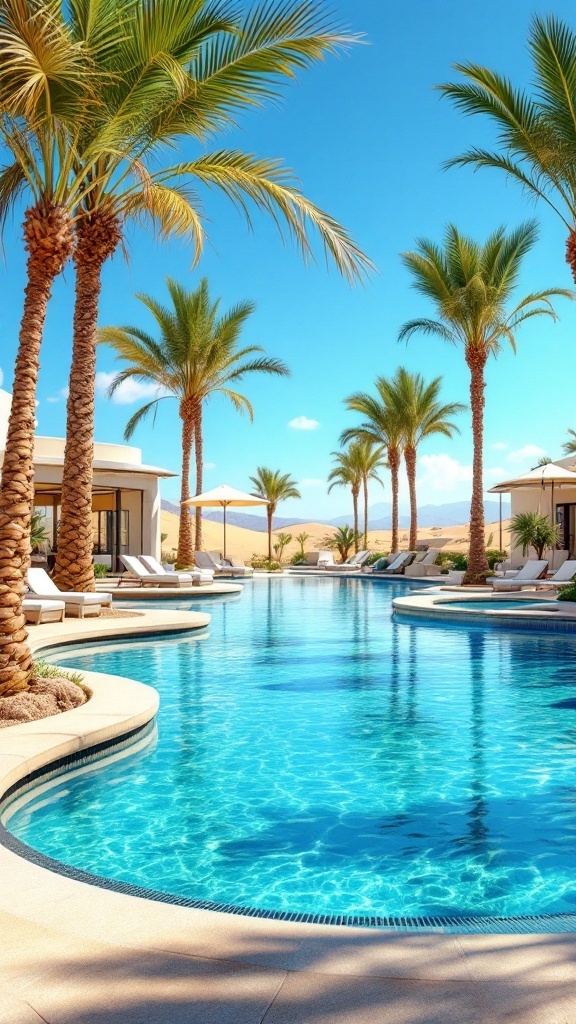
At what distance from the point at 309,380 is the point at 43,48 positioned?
56140 millimetres

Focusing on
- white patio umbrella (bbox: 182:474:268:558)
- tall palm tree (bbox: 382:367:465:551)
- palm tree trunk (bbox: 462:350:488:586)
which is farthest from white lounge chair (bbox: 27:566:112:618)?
tall palm tree (bbox: 382:367:465:551)

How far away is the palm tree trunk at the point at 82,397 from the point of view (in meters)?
13.7

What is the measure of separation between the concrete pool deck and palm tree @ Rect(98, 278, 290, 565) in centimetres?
2299

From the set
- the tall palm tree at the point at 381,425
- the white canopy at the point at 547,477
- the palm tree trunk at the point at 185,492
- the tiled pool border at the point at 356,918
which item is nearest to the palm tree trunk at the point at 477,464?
the white canopy at the point at 547,477

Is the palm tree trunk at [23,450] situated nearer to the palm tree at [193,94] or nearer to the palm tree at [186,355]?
the palm tree at [193,94]

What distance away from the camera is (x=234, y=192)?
35.1 feet

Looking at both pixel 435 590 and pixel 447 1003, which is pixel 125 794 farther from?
pixel 435 590

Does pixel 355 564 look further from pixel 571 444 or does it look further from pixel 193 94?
pixel 193 94

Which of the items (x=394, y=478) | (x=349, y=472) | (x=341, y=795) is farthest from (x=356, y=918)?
(x=349, y=472)

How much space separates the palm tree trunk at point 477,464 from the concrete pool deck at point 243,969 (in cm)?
2131

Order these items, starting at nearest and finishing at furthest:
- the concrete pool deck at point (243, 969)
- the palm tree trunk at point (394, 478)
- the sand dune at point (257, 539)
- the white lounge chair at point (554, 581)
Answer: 1. the concrete pool deck at point (243, 969)
2. the white lounge chair at point (554, 581)
3. the palm tree trunk at point (394, 478)
4. the sand dune at point (257, 539)

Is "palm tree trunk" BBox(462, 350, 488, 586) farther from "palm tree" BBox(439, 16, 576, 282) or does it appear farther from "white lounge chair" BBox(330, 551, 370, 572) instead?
"white lounge chair" BBox(330, 551, 370, 572)

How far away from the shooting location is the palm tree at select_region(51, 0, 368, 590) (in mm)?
8320

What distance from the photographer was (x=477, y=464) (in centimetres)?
2419
